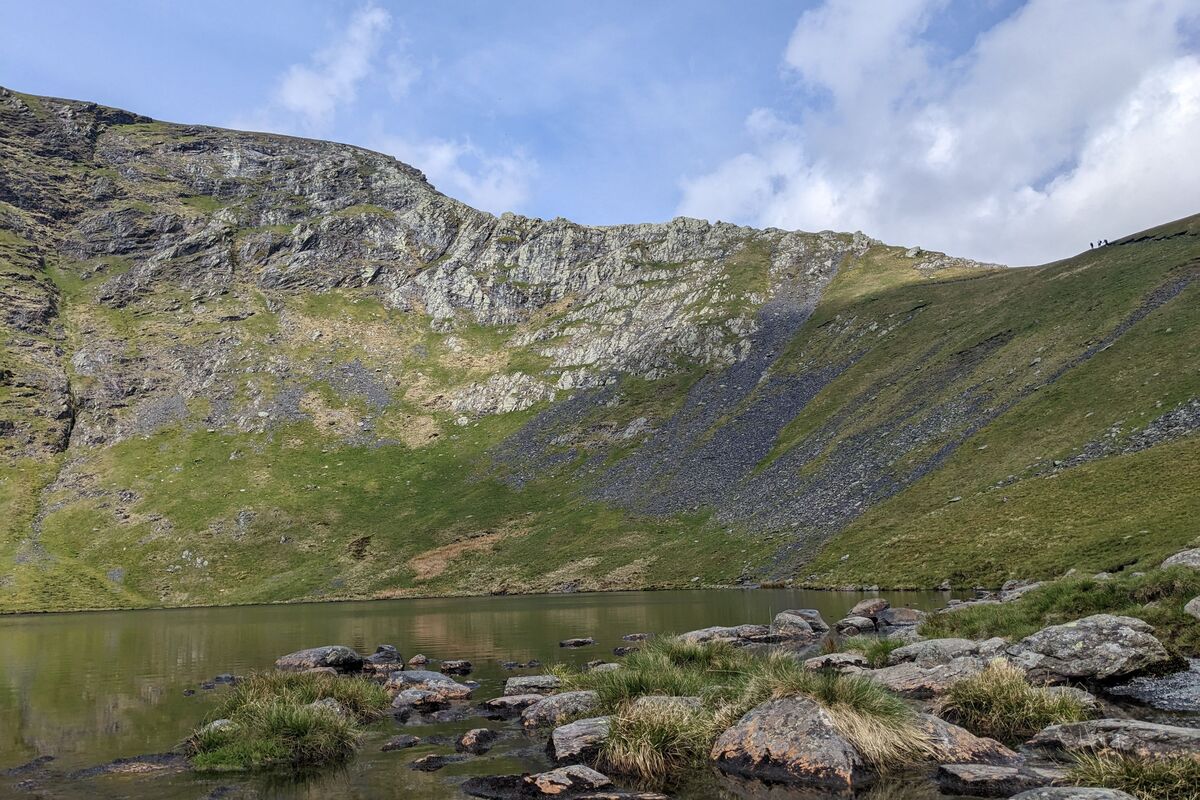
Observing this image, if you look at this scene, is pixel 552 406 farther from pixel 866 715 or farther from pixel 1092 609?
pixel 866 715

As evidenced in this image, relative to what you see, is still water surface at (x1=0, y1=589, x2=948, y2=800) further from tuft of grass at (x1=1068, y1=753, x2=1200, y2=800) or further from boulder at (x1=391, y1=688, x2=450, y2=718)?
tuft of grass at (x1=1068, y1=753, x2=1200, y2=800)

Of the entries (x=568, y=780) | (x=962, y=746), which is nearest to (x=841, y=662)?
(x=962, y=746)

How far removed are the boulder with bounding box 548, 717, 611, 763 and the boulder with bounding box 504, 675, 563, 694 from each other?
756 cm

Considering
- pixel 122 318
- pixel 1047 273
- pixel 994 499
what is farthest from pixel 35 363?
pixel 1047 273

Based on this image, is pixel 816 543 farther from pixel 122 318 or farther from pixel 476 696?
pixel 122 318

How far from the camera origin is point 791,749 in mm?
15289

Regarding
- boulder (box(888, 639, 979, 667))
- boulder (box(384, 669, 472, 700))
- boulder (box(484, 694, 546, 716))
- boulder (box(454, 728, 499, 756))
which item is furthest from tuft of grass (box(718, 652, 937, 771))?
boulder (box(384, 669, 472, 700))

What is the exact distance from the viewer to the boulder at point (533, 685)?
26359 millimetres

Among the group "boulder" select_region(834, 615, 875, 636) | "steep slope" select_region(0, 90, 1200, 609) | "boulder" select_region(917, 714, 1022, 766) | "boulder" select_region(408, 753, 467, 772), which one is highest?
"steep slope" select_region(0, 90, 1200, 609)

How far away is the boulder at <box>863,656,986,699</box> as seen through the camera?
20484 millimetres

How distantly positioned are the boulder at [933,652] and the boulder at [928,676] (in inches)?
39.7

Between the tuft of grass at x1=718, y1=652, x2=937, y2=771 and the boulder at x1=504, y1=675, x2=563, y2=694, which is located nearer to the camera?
the tuft of grass at x1=718, y1=652, x2=937, y2=771

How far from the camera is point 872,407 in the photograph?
99062 millimetres

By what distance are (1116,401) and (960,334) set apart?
1651 inches
